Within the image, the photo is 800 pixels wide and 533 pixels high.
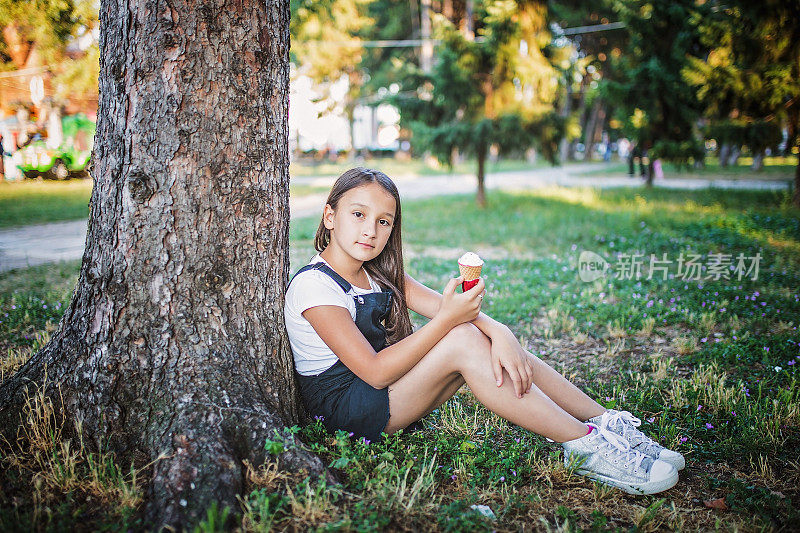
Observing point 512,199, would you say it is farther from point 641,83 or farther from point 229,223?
point 229,223

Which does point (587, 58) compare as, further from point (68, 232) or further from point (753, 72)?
point (68, 232)

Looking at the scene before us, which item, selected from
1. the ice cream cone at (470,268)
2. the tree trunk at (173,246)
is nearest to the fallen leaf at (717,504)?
the ice cream cone at (470,268)

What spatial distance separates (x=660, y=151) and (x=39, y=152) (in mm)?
19992

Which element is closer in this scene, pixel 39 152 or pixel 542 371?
pixel 542 371

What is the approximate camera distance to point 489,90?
37.8ft

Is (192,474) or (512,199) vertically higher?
(512,199)

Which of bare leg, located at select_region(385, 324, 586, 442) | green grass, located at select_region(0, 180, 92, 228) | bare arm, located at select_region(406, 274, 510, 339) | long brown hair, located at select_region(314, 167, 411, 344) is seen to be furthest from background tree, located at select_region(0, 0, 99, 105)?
bare leg, located at select_region(385, 324, 586, 442)

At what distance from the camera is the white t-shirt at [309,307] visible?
244 cm

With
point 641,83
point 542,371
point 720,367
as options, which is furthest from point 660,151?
point 542,371

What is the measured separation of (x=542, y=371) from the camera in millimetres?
2660

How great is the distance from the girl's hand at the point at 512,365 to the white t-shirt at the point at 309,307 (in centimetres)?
73

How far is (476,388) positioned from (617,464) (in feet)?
2.39

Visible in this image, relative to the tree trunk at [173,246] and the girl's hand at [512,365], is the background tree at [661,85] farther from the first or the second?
the tree trunk at [173,246]

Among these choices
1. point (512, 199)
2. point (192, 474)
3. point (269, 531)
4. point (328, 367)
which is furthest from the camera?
point (512, 199)
